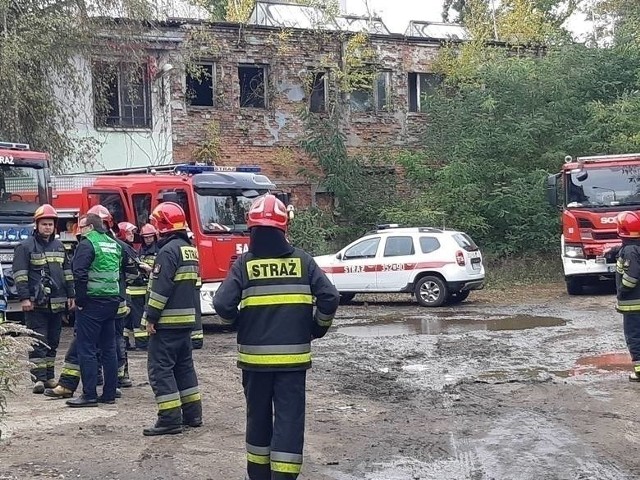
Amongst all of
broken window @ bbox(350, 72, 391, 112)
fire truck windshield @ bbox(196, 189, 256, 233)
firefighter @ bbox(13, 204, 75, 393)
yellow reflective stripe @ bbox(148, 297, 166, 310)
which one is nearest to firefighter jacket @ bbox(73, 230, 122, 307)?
firefighter @ bbox(13, 204, 75, 393)

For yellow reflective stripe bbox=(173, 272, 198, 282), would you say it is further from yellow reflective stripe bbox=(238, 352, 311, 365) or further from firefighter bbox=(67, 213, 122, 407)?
yellow reflective stripe bbox=(238, 352, 311, 365)

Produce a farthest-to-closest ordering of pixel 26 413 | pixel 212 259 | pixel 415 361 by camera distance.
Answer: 1. pixel 212 259
2. pixel 415 361
3. pixel 26 413

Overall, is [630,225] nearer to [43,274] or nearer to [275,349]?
[275,349]

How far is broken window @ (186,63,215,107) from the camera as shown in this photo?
26.5m

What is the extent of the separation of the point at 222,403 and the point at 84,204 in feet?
27.1

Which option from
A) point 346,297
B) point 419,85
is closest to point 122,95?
point 346,297

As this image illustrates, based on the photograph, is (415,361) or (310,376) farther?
(415,361)

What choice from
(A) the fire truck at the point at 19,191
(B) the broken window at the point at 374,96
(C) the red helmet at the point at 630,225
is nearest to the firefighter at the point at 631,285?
(C) the red helmet at the point at 630,225

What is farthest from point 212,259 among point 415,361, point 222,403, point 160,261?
point 160,261

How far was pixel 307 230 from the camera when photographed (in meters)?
24.8

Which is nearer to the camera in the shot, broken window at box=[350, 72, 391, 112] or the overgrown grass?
the overgrown grass

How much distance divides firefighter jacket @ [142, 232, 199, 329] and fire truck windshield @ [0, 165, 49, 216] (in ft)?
26.0

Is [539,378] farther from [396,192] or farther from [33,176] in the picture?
[396,192]

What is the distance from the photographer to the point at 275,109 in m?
27.8
